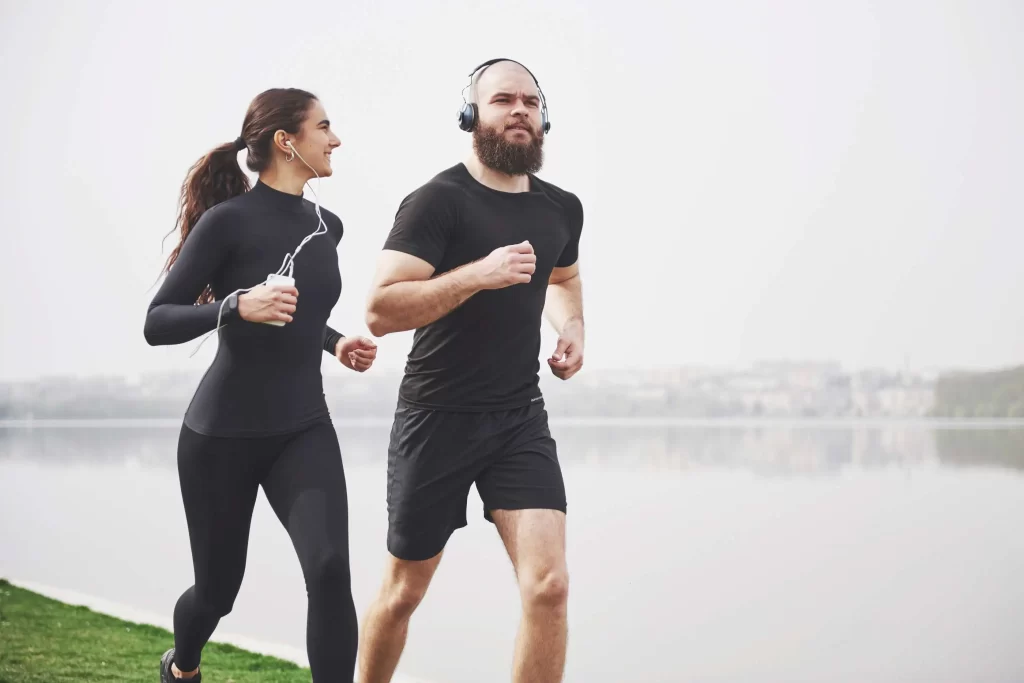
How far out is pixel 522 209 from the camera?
219 centimetres

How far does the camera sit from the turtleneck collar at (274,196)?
7.13ft

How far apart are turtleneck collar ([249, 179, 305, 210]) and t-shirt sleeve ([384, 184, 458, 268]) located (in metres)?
0.25

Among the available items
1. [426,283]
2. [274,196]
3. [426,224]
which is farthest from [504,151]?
[274,196]

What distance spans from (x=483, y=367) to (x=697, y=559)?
4272mm

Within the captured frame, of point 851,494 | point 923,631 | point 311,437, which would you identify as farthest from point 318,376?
point 851,494

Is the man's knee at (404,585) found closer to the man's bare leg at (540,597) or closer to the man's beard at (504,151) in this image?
the man's bare leg at (540,597)

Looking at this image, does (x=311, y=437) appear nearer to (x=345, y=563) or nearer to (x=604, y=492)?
(x=345, y=563)

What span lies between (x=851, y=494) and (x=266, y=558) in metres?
4.20

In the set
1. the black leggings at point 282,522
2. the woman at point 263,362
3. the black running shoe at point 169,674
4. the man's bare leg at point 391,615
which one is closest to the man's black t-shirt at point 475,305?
the woman at point 263,362

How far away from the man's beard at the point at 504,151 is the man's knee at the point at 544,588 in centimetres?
79

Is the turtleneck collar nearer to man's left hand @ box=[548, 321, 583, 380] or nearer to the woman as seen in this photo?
the woman

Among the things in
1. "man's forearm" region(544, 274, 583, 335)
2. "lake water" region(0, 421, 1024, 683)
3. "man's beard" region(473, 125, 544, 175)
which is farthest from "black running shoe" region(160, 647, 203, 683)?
"lake water" region(0, 421, 1024, 683)

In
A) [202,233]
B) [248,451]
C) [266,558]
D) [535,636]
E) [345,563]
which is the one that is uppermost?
[202,233]

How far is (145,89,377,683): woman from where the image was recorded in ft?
6.42
